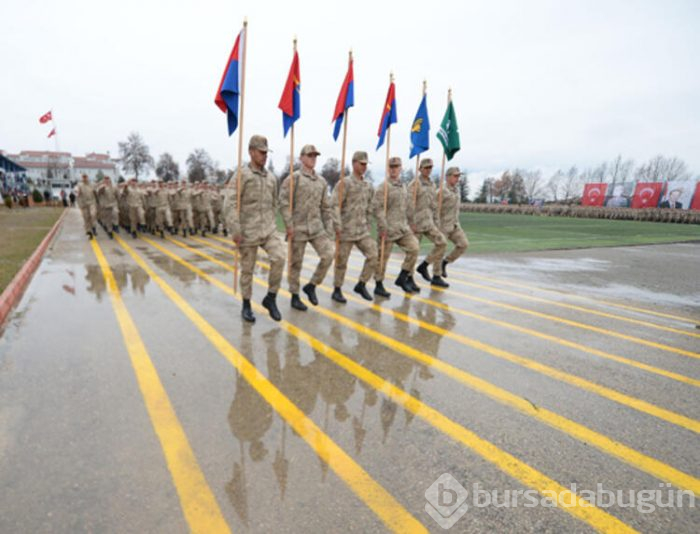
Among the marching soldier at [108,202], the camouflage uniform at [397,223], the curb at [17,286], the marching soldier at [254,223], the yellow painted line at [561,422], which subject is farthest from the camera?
the marching soldier at [108,202]

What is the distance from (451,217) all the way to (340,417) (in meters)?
5.49

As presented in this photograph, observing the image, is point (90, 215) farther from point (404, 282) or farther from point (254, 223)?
point (404, 282)

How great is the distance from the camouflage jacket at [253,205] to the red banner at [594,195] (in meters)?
61.5

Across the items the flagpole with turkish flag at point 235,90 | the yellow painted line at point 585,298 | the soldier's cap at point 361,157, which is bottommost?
the yellow painted line at point 585,298

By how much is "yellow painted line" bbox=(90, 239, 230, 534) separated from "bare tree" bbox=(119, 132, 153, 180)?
2832 inches

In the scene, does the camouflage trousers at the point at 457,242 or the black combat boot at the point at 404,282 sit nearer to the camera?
the black combat boot at the point at 404,282

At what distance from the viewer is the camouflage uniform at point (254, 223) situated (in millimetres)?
5027

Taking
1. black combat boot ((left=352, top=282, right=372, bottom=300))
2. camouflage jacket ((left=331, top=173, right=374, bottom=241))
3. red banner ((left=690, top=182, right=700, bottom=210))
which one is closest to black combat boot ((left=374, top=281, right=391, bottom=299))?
black combat boot ((left=352, top=282, right=372, bottom=300))

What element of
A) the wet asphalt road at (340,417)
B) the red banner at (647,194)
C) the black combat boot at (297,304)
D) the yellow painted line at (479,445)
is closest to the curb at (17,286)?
the wet asphalt road at (340,417)

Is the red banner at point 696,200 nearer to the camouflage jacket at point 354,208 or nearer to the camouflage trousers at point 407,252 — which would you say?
the camouflage trousers at point 407,252

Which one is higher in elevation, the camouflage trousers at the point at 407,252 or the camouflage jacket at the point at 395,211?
the camouflage jacket at the point at 395,211

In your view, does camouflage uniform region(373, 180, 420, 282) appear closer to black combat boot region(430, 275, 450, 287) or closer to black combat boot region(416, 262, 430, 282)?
black combat boot region(430, 275, 450, 287)

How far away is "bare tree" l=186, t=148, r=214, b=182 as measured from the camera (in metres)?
70.6

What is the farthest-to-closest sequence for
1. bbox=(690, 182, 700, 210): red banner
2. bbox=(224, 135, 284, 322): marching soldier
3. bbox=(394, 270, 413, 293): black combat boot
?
bbox=(690, 182, 700, 210): red banner < bbox=(394, 270, 413, 293): black combat boot < bbox=(224, 135, 284, 322): marching soldier
